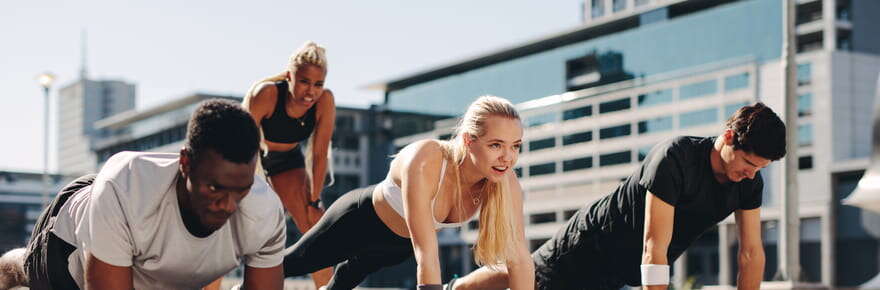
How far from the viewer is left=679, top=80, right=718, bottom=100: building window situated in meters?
91.4

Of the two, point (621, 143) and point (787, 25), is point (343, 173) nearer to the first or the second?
point (621, 143)

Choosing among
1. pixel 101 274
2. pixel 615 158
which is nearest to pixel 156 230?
pixel 101 274

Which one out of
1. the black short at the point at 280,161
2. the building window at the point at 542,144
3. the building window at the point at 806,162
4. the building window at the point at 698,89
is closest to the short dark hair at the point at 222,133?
the black short at the point at 280,161

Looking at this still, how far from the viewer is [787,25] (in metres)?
20.1

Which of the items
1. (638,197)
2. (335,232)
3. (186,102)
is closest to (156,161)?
(335,232)

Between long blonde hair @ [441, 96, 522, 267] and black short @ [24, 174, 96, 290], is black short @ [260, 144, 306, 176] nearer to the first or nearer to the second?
long blonde hair @ [441, 96, 522, 267]

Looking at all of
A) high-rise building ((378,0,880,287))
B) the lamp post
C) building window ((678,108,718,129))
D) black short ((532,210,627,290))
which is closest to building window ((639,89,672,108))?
high-rise building ((378,0,880,287))

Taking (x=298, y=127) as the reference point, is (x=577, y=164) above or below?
below

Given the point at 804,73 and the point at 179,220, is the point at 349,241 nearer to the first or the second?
the point at 179,220

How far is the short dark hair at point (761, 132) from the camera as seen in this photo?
16.3 ft

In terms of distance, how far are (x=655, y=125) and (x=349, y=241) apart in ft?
303

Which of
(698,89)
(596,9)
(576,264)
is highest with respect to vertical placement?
(596,9)

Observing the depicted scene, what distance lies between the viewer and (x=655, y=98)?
315 ft

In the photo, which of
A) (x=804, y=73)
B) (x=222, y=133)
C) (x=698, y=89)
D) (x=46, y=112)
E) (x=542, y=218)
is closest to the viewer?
(x=222, y=133)
